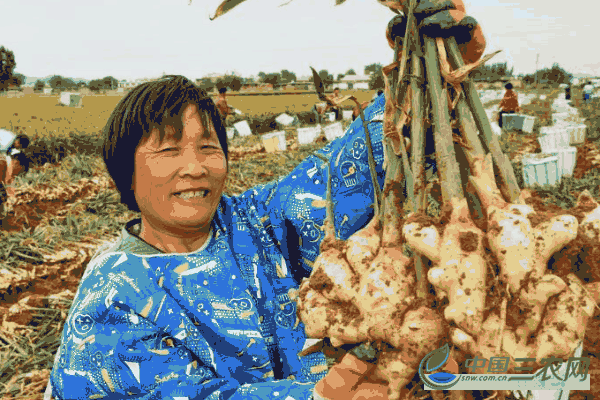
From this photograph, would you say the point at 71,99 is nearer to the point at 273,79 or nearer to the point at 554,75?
the point at 273,79

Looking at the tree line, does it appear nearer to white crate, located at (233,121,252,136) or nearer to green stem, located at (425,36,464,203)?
white crate, located at (233,121,252,136)

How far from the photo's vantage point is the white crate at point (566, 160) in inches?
235

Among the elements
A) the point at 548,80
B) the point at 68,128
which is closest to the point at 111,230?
the point at 68,128

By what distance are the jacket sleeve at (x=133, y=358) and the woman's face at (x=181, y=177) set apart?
22cm

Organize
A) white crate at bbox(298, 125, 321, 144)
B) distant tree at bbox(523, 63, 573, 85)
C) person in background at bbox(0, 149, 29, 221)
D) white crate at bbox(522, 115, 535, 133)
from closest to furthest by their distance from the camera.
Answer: person in background at bbox(0, 149, 29, 221) → white crate at bbox(298, 125, 321, 144) → white crate at bbox(522, 115, 535, 133) → distant tree at bbox(523, 63, 573, 85)

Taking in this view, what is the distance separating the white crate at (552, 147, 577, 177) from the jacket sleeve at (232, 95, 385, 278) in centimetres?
554

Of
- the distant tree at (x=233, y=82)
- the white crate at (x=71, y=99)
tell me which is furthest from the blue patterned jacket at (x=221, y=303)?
the distant tree at (x=233, y=82)

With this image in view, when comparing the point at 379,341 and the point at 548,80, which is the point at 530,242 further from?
the point at 548,80

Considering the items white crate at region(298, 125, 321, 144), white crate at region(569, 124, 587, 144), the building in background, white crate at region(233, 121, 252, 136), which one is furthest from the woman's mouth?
the building in background

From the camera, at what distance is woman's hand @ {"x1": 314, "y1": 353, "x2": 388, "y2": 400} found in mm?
827

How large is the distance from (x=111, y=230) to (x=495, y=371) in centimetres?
503

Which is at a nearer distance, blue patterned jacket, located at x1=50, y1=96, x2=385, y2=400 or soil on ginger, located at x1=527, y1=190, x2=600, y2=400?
soil on ginger, located at x1=527, y1=190, x2=600, y2=400

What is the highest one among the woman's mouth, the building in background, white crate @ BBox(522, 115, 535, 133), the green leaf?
the building in background

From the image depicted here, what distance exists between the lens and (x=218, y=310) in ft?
3.80
